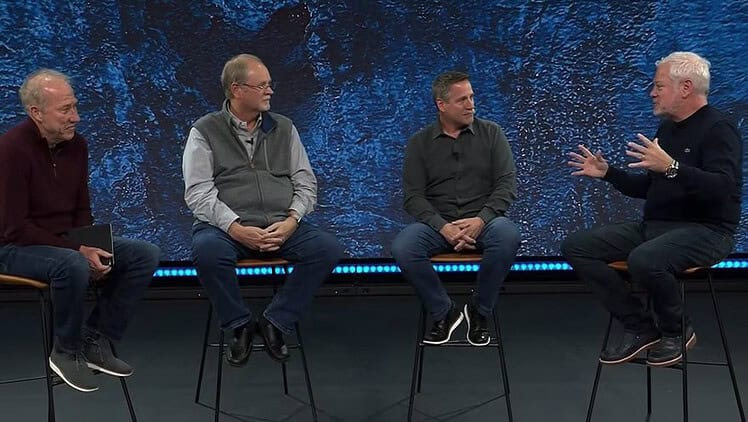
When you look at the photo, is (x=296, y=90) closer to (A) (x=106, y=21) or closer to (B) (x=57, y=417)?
(A) (x=106, y=21)

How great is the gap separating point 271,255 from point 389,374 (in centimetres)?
98

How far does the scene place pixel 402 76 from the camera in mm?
5793

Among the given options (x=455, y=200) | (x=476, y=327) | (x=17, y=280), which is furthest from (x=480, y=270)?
(x=17, y=280)

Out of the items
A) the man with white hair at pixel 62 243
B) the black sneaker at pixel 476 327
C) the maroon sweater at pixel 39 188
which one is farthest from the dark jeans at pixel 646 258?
the maroon sweater at pixel 39 188

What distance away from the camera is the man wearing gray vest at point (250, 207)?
3771 millimetres

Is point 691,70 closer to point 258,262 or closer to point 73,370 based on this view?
point 258,262

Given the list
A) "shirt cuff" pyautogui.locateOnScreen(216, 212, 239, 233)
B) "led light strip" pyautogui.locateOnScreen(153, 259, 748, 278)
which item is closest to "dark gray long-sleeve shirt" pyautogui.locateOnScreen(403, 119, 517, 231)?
"shirt cuff" pyautogui.locateOnScreen(216, 212, 239, 233)

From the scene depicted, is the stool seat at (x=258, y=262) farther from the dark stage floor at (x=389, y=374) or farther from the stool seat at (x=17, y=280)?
the stool seat at (x=17, y=280)

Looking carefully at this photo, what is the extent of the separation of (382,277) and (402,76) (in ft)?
4.45

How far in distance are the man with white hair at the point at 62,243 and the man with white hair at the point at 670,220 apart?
75.9 inches

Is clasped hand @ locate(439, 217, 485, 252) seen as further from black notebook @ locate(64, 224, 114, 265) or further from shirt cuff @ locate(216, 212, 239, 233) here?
black notebook @ locate(64, 224, 114, 265)

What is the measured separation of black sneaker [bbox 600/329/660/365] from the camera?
11.8ft

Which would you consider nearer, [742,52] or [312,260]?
[312,260]

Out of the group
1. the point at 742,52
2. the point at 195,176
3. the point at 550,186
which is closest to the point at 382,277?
the point at 550,186
